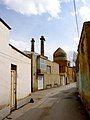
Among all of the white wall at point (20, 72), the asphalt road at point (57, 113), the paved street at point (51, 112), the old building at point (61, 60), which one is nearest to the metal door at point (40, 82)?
the paved street at point (51, 112)

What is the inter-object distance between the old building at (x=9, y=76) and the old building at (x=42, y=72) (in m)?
19.3

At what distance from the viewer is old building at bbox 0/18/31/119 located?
42.2ft

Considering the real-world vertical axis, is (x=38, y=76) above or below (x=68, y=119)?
above

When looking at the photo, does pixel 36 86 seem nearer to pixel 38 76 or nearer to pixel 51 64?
pixel 38 76

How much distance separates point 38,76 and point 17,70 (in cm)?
2358

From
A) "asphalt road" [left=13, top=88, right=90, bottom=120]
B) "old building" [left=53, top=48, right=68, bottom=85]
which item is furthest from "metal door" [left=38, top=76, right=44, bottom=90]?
"old building" [left=53, top=48, right=68, bottom=85]

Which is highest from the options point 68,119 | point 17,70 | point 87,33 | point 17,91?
point 87,33

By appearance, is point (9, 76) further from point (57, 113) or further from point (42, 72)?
point (42, 72)

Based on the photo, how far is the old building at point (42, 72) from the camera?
38469mm

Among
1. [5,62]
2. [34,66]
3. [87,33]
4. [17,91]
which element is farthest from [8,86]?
[34,66]

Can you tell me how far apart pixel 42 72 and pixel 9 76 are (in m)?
27.2

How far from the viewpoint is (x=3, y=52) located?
13.2m

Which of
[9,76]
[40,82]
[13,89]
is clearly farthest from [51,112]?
[40,82]

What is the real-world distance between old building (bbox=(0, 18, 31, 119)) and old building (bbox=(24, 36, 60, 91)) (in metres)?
19.3
